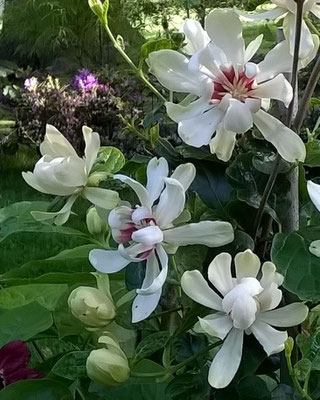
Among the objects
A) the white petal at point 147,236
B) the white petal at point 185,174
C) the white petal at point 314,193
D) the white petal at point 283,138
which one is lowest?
the white petal at point 147,236

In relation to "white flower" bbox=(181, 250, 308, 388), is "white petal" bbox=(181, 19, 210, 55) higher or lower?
higher

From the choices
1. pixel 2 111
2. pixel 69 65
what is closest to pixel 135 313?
pixel 2 111

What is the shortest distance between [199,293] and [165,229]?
0.17ft

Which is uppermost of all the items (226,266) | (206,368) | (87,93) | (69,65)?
(226,266)

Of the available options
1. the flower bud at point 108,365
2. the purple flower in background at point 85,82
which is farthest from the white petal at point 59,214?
the purple flower in background at point 85,82

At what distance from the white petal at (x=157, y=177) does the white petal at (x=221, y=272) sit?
7 cm

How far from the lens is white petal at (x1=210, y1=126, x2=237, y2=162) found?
1.88 ft

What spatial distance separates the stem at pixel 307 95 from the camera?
0.56 m

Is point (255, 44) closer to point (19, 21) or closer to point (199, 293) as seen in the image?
point (199, 293)

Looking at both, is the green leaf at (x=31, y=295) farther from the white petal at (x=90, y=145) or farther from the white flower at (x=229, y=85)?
the white flower at (x=229, y=85)

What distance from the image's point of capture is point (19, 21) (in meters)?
6.11

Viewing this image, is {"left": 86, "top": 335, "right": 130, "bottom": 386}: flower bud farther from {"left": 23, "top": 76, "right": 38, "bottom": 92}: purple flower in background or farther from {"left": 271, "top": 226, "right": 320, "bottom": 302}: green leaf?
{"left": 23, "top": 76, "right": 38, "bottom": 92}: purple flower in background

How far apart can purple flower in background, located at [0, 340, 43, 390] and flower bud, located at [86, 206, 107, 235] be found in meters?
0.12

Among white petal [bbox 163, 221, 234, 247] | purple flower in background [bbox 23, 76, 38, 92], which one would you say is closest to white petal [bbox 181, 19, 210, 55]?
white petal [bbox 163, 221, 234, 247]
